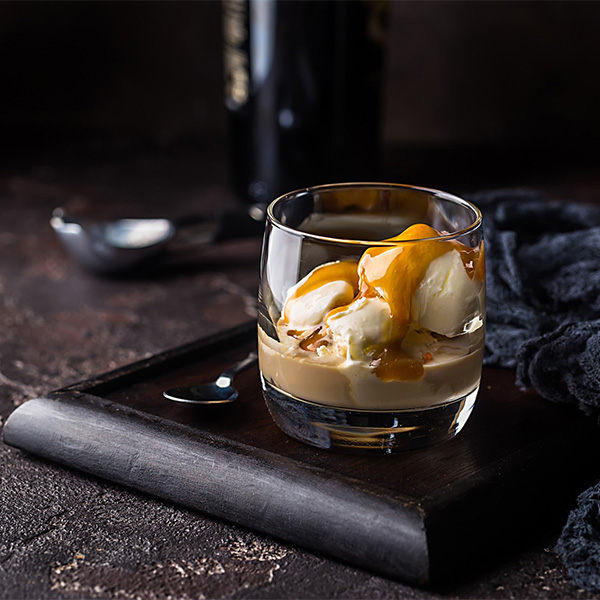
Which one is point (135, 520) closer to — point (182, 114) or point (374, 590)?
point (374, 590)

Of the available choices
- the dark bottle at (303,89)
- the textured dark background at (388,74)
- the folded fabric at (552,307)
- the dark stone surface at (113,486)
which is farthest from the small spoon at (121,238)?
the textured dark background at (388,74)

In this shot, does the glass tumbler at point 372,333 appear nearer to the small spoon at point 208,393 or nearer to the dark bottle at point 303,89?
the small spoon at point 208,393

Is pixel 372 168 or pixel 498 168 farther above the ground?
pixel 372 168

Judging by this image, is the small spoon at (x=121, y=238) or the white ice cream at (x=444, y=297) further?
the small spoon at (x=121, y=238)

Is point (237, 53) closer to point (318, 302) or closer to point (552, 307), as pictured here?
point (552, 307)

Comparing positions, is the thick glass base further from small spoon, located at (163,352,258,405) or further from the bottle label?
the bottle label

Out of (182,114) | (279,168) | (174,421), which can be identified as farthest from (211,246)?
(182,114)
